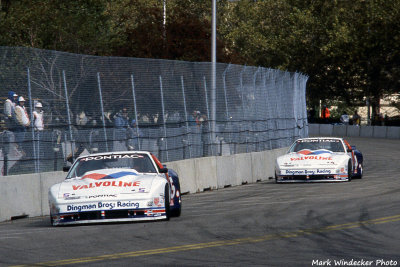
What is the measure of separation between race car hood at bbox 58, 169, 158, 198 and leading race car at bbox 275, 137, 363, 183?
9.61 m

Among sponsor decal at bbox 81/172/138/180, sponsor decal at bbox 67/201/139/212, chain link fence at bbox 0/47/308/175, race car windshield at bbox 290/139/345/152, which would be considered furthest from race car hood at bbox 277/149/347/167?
sponsor decal at bbox 67/201/139/212

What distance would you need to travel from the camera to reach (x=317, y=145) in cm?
2489

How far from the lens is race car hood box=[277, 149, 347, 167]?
76.3 feet

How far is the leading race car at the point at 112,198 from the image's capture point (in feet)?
43.3

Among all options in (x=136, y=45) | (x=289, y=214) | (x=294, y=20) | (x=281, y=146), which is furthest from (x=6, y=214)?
(x=294, y=20)

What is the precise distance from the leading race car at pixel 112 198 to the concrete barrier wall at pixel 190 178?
5.42 feet

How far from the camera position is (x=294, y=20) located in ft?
239

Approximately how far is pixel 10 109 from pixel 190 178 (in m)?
6.71

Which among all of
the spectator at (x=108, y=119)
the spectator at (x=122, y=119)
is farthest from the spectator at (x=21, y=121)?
the spectator at (x=122, y=119)

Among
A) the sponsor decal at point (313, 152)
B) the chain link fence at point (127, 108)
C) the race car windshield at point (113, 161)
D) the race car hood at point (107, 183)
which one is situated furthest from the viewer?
the sponsor decal at point (313, 152)

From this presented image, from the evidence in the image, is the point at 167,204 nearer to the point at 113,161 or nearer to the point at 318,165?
the point at 113,161

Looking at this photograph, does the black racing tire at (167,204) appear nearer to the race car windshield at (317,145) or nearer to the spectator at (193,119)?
the spectator at (193,119)

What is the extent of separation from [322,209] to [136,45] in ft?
135

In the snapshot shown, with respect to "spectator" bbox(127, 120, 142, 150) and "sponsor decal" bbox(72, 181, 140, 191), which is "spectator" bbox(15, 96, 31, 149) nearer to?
"sponsor decal" bbox(72, 181, 140, 191)
